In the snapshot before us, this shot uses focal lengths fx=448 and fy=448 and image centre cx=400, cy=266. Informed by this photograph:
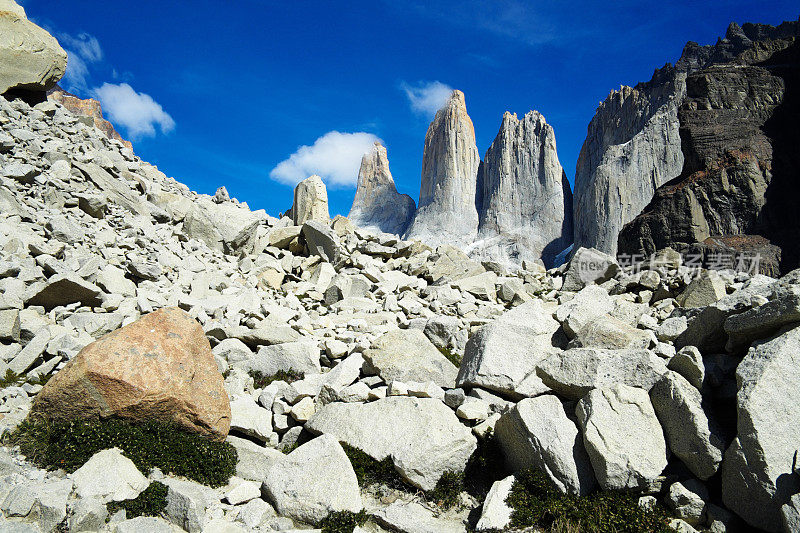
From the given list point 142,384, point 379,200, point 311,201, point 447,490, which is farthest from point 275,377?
point 379,200

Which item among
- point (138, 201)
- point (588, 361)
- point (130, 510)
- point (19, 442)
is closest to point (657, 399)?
point (588, 361)

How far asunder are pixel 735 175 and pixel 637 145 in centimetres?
4015

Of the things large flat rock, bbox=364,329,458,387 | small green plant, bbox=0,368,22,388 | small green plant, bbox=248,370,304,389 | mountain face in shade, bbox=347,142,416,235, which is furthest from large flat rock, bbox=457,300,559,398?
mountain face in shade, bbox=347,142,416,235

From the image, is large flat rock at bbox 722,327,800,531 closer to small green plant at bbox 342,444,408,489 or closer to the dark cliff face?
small green plant at bbox 342,444,408,489

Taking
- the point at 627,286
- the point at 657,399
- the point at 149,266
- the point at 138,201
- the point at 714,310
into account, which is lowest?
the point at 657,399

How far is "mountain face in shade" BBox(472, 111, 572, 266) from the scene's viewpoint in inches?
3575

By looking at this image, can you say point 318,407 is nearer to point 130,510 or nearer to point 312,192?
point 130,510

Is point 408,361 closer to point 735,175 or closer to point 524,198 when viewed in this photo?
point 735,175

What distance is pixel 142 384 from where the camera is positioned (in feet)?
26.9

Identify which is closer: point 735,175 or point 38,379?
point 38,379

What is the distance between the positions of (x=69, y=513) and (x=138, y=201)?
62.9 feet

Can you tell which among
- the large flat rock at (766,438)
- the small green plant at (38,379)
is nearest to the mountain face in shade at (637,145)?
the large flat rock at (766,438)

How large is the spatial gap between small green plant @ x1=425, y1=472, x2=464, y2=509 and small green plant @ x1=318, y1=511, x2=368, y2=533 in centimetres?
135

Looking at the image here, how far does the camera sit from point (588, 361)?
8180mm
